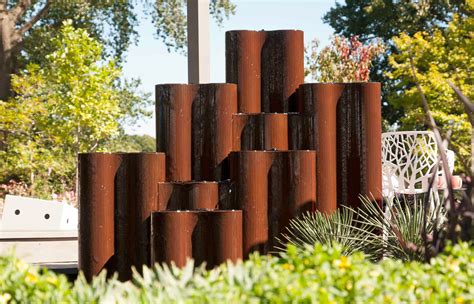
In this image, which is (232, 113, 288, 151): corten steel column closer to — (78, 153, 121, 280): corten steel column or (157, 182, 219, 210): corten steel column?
(157, 182, 219, 210): corten steel column

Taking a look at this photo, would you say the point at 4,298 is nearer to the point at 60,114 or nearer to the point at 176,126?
the point at 176,126

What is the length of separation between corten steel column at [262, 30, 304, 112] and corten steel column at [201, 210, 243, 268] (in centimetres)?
85

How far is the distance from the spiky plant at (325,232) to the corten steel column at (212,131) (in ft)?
1.66

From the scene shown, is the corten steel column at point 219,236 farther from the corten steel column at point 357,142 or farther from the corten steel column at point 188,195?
the corten steel column at point 357,142

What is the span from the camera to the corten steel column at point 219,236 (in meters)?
3.95

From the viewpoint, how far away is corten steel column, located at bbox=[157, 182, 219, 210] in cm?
418

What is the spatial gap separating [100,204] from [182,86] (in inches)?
28.8

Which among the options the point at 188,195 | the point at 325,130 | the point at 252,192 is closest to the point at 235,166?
the point at 252,192

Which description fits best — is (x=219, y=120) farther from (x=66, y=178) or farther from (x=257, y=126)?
(x=66, y=178)

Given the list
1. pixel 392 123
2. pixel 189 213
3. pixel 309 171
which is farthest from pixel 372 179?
pixel 392 123

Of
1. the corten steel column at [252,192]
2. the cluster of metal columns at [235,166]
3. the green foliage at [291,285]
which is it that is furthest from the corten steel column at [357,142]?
the green foliage at [291,285]

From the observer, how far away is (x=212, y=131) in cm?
438

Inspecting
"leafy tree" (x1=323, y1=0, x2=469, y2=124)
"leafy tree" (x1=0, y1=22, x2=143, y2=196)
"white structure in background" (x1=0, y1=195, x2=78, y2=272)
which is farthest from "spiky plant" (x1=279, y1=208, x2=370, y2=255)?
"leafy tree" (x1=323, y1=0, x2=469, y2=124)

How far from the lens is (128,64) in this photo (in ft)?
59.4
